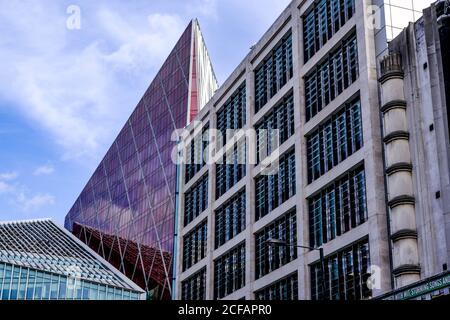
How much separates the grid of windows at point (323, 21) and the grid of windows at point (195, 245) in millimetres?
22777

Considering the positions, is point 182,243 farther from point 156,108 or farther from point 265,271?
point 156,108

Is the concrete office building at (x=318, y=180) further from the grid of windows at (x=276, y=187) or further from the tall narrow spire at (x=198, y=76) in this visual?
the tall narrow spire at (x=198, y=76)

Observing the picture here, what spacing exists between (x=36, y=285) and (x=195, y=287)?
930 inches

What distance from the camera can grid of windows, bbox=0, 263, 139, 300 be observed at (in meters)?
82.8

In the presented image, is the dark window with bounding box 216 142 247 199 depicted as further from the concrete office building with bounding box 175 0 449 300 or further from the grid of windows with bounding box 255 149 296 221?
the grid of windows with bounding box 255 149 296 221

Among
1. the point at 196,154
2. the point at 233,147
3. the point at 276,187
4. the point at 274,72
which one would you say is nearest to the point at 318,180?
the point at 276,187

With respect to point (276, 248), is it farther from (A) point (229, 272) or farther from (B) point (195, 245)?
(B) point (195, 245)

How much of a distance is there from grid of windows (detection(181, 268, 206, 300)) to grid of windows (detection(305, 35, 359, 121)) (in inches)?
883

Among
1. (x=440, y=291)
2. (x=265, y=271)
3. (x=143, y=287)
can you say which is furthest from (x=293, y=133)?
(x=143, y=287)

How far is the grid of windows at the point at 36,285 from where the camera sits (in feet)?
271

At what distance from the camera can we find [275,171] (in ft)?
182

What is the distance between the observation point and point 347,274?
4347cm

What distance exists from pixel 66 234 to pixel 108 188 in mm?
10712

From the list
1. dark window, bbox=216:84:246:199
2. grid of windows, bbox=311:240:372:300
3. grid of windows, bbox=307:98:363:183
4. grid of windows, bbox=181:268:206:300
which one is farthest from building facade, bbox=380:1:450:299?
grid of windows, bbox=181:268:206:300
